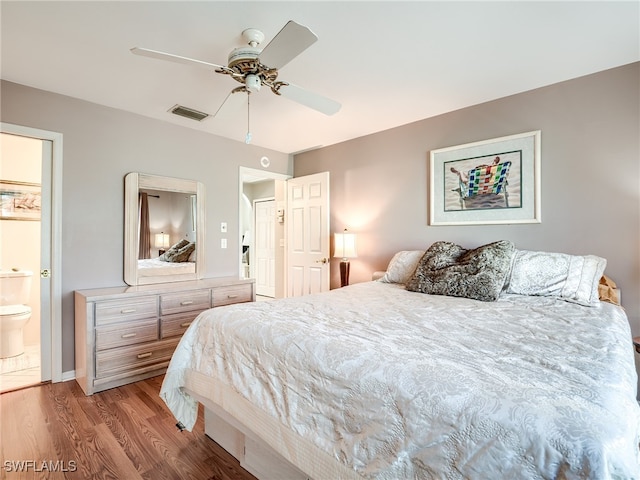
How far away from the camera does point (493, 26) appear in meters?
1.93

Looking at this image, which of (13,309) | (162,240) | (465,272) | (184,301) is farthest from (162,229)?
(465,272)

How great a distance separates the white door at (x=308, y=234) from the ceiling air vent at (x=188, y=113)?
1534 mm

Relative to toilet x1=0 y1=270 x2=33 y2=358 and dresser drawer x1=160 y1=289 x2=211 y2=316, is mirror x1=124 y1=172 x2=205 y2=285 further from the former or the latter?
toilet x1=0 y1=270 x2=33 y2=358

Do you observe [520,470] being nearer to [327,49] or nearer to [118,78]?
[327,49]

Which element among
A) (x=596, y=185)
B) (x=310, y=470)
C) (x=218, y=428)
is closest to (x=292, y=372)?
(x=310, y=470)

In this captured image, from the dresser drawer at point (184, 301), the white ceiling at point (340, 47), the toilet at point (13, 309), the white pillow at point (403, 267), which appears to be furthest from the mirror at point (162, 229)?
the white pillow at point (403, 267)

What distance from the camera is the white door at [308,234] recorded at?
417 centimetres

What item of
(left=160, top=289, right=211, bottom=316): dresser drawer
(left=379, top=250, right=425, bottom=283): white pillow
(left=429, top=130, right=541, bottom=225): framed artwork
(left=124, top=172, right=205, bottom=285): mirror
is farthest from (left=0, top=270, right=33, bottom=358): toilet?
(left=429, top=130, right=541, bottom=225): framed artwork

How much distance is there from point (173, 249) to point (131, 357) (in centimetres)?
114

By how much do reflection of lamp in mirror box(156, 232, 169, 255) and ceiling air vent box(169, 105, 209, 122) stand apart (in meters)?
1.21

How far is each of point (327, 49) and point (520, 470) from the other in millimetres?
2289

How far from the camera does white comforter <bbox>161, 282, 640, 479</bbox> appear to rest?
0.79 metres

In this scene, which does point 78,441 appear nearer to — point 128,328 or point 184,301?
point 128,328

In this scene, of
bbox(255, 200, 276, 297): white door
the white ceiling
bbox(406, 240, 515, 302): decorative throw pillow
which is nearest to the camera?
the white ceiling
